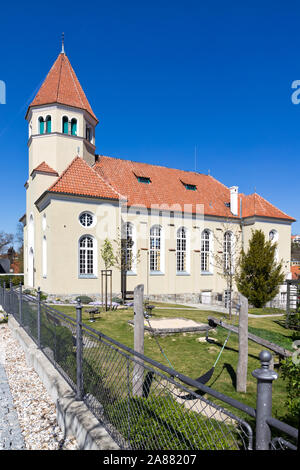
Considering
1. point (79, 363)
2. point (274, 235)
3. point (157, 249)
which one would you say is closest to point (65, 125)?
point (157, 249)

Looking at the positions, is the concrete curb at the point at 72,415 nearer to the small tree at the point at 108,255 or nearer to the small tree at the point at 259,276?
the small tree at the point at 108,255

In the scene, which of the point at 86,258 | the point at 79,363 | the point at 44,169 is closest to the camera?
the point at 79,363

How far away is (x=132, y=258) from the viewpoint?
23516 mm

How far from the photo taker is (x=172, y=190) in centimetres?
2755

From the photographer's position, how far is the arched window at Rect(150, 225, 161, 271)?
975 inches

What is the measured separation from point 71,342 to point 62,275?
47.9ft

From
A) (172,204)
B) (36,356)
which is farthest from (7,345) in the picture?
(172,204)

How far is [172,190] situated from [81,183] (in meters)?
9.41

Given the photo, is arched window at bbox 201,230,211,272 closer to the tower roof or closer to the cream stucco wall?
the cream stucco wall

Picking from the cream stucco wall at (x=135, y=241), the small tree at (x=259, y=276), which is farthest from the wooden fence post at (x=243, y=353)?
the small tree at (x=259, y=276)

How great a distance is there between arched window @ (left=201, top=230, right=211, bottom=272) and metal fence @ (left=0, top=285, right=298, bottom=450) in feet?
70.5

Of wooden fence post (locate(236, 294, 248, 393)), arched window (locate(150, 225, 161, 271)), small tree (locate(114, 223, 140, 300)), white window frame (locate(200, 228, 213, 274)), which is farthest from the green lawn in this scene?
white window frame (locate(200, 228, 213, 274))

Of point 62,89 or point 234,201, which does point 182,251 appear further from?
point 62,89
